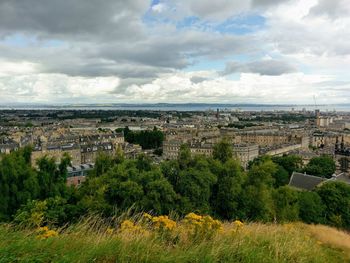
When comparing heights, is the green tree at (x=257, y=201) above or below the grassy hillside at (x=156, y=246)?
below

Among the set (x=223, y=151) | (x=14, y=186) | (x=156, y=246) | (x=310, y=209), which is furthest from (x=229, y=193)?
(x=156, y=246)

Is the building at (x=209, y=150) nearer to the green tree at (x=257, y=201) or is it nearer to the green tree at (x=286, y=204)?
the green tree at (x=286, y=204)

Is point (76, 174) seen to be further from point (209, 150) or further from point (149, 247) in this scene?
point (149, 247)

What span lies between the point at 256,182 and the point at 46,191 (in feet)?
45.2

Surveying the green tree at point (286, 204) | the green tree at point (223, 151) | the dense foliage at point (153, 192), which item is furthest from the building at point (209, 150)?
the dense foliage at point (153, 192)

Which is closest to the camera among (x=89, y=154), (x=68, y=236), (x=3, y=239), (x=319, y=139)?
(x=3, y=239)

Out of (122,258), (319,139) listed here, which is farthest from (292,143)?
(122,258)

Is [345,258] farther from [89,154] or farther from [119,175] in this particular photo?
[89,154]

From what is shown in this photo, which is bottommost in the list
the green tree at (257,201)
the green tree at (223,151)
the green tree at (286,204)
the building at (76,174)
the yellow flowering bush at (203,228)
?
the building at (76,174)

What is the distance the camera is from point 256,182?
22.6 meters

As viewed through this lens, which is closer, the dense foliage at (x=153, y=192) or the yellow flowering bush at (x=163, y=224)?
the yellow flowering bush at (x=163, y=224)

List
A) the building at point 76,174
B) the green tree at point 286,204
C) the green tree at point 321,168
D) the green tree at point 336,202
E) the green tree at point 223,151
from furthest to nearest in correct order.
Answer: the green tree at point 321,168
the building at point 76,174
the green tree at point 336,202
the green tree at point 223,151
the green tree at point 286,204

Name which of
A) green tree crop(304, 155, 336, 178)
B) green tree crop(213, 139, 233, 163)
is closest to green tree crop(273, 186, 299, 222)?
green tree crop(213, 139, 233, 163)

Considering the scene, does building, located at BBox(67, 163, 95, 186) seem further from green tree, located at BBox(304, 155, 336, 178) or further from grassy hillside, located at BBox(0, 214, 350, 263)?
grassy hillside, located at BBox(0, 214, 350, 263)
